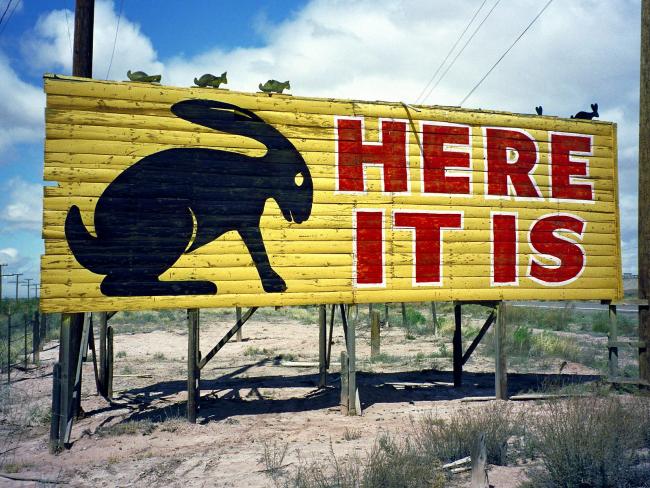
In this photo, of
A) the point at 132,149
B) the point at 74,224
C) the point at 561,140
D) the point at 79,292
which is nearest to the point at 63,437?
the point at 79,292

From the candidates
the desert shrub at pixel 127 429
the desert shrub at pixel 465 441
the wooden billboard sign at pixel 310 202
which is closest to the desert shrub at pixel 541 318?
the wooden billboard sign at pixel 310 202

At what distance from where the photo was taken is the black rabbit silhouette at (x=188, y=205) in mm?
10023

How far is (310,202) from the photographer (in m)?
11.1

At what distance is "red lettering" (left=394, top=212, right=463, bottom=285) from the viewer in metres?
11.6

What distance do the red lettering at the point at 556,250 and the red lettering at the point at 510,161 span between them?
2.76ft

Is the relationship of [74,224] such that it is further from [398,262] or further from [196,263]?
→ [398,262]

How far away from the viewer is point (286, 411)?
11945 millimetres

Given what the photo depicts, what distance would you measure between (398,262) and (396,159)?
2434mm

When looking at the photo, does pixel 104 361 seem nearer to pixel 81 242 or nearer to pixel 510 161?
pixel 81 242

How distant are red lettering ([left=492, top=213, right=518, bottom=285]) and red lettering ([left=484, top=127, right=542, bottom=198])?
0.67 meters

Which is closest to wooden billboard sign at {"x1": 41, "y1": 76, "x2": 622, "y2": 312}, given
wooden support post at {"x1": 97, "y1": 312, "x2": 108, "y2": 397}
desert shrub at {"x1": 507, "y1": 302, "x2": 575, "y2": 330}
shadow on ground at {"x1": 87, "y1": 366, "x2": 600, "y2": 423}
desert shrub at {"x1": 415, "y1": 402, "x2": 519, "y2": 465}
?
shadow on ground at {"x1": 87, "y1": 366, "x2": 600, "y2": 423}

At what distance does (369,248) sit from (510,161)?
4.29m

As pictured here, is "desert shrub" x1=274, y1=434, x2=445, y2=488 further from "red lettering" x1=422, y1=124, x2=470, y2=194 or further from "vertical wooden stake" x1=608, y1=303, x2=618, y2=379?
"vertical wooden stake" x1=608, y1=303, x2=618, y2=379

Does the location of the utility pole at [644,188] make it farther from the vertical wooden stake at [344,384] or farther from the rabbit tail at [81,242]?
the rabbit tail at [81,242]
